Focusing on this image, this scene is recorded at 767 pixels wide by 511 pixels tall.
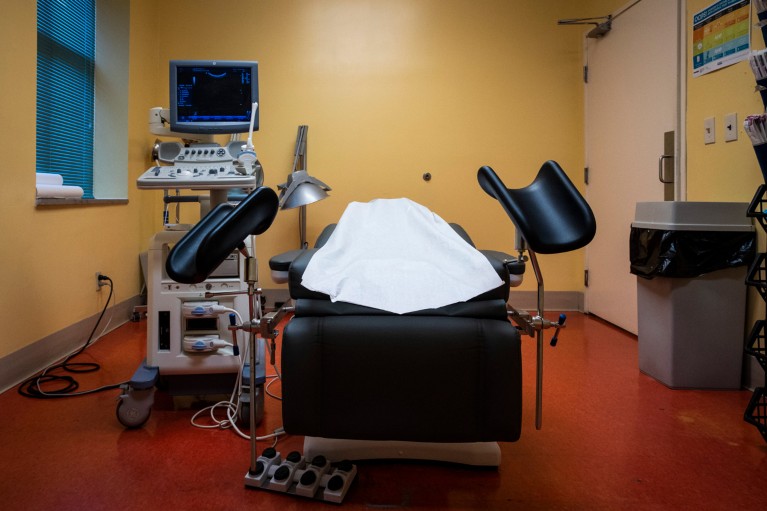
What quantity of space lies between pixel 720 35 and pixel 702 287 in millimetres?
1119

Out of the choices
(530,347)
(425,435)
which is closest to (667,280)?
(530,347)

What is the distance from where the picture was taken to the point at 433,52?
366 cm

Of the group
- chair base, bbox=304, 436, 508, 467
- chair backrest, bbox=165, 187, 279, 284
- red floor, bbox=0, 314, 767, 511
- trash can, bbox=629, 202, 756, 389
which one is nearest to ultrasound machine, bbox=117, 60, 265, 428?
red floor, bbox=0, 314, 767, 511

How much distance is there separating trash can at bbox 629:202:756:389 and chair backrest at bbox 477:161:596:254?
1.08m

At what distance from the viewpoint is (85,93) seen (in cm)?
303

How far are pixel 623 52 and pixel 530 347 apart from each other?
1896mm

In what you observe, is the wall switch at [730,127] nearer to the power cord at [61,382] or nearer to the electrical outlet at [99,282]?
the power cord at [61,382]

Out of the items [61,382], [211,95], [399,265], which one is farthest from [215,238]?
[61,382]

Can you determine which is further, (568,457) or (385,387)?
(568,457)

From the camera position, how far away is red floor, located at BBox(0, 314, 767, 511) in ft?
4.17

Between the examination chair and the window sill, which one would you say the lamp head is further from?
the examination chair

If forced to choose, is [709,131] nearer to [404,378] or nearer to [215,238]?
[404,378]

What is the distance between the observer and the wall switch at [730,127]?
2.12 meters

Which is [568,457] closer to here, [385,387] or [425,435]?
[425,435]
